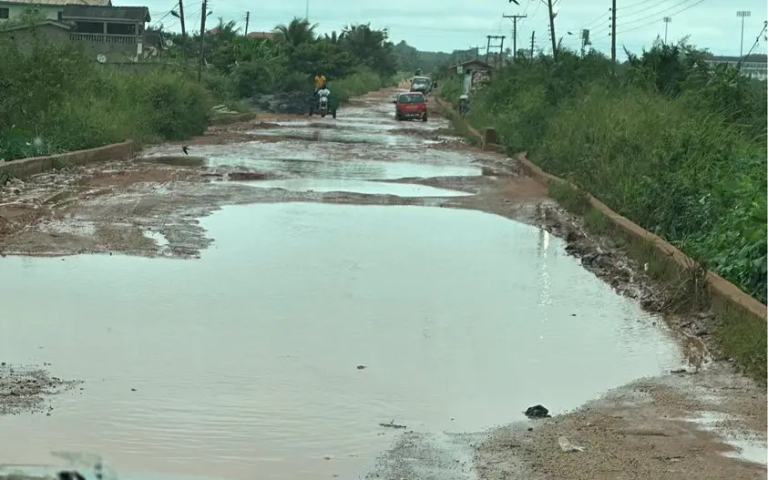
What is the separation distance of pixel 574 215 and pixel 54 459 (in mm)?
12724

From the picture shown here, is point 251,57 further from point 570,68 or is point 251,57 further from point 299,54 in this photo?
point 570,68

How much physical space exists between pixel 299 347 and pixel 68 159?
47.6ft

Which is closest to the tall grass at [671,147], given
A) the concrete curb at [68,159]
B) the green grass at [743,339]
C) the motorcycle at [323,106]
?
the green grass at [743,339]

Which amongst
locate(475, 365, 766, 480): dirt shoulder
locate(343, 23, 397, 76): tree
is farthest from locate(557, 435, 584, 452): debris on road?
locate(343, 23, 397, 76): tree

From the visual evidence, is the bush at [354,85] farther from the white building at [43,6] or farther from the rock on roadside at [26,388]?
the rock on roadside at [26,388]

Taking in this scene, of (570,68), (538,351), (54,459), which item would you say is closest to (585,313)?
(538,351)

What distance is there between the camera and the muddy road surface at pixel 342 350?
6.12 metres

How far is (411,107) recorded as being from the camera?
2156 inches

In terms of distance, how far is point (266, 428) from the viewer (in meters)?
6.52

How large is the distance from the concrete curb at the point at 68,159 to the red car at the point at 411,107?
28776 millimetres

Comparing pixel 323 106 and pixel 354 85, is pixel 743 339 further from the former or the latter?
pixel 354 85

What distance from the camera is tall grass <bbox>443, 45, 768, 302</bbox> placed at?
36.8ft

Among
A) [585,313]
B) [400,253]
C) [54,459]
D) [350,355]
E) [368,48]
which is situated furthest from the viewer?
[368,48]

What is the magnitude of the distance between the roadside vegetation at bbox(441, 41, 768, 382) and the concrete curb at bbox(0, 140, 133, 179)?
9239mm
